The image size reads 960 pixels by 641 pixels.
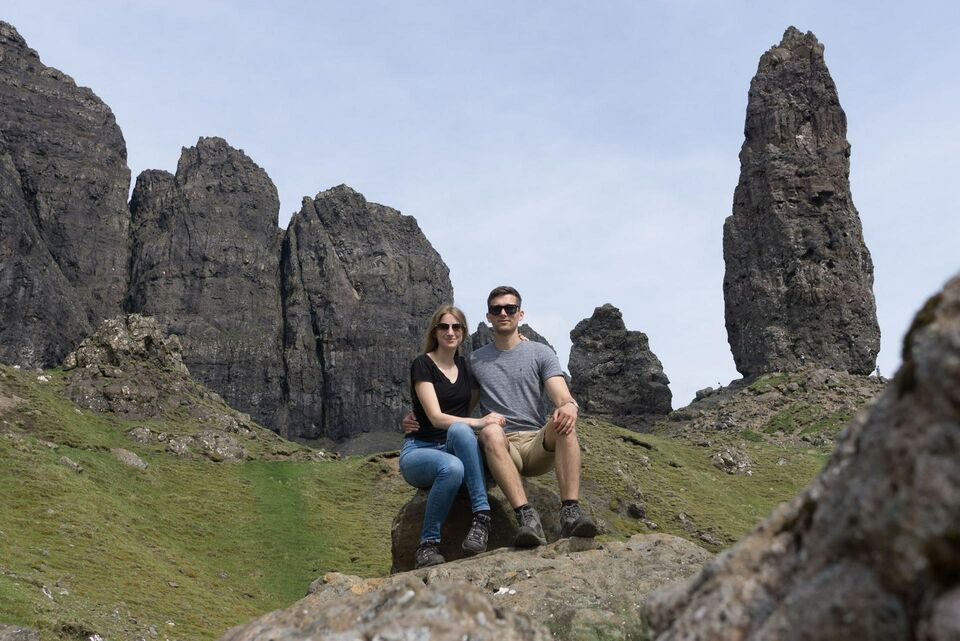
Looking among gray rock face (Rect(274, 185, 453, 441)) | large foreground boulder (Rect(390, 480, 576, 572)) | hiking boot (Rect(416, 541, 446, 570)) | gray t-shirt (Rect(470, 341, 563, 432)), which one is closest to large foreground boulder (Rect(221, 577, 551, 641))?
hiking boot (Rect(416, 541, 446, 570))

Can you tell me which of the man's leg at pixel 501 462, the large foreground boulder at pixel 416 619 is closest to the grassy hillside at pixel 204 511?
the man's leg at pixel 501 462

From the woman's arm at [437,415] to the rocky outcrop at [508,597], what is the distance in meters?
1.62

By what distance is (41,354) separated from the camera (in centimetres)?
10800

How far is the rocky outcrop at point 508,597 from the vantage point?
4.20 m

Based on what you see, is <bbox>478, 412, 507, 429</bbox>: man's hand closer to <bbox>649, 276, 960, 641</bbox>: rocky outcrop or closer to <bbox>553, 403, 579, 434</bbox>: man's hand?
<bbox>553, 403, 579, 434</bbox>: man's hand

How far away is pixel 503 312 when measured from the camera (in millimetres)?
11148

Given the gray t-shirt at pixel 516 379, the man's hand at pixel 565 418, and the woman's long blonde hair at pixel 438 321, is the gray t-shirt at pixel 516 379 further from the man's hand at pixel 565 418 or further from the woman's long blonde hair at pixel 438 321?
the man's hand at pixel 565 418

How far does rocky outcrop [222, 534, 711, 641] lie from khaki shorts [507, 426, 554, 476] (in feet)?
4.24

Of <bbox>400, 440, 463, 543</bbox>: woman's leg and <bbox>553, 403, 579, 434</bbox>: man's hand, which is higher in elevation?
<bbox>553, 403, 579, 434</bbox>: man's hand

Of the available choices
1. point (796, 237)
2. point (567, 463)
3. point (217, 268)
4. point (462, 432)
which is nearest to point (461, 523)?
point (462, 432)

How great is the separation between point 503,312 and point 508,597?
4105 millimetres

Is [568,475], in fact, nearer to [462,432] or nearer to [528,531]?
[528,531]

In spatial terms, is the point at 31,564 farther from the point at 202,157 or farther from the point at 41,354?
the point at 202,157

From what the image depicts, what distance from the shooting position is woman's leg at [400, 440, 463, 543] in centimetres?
1019
